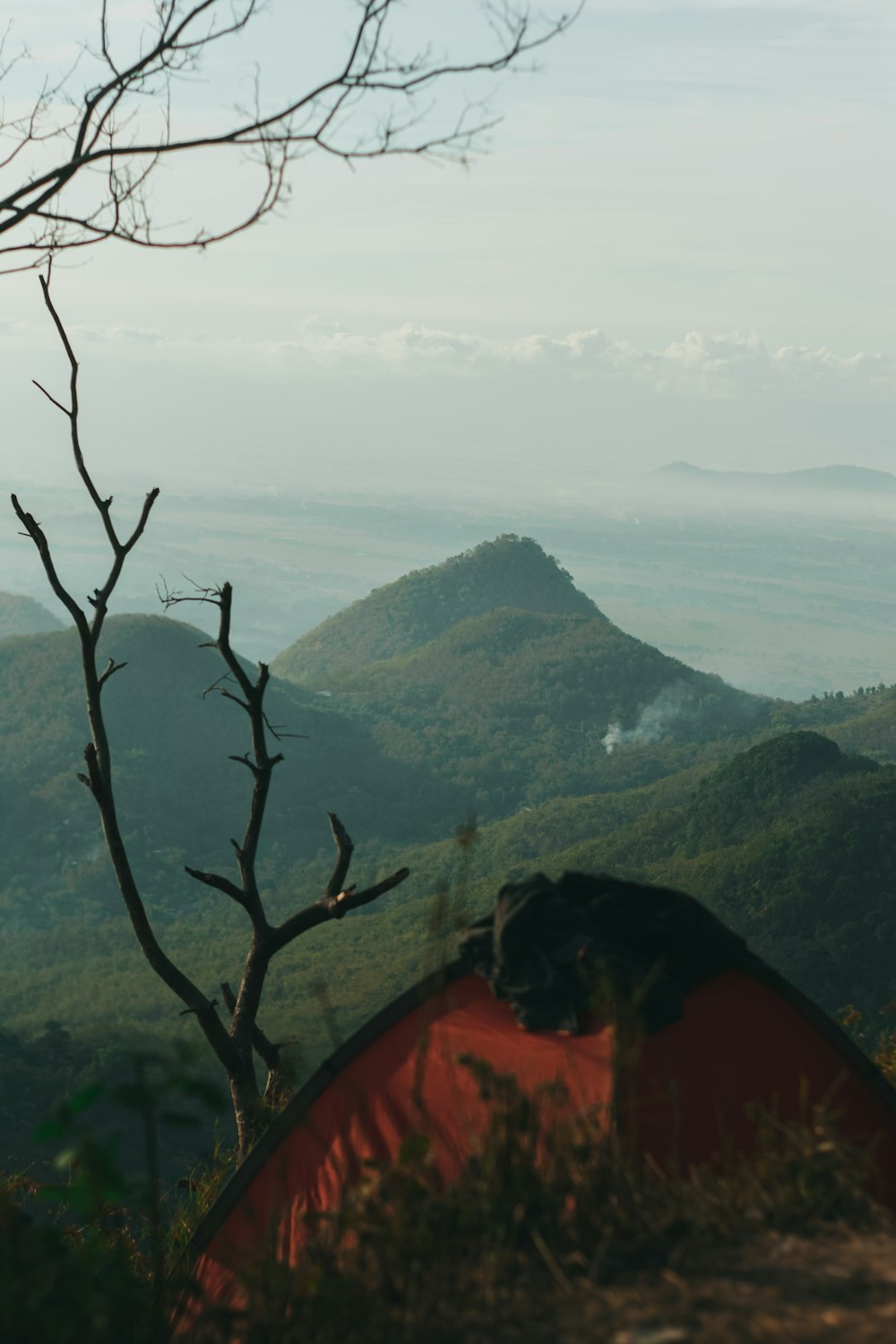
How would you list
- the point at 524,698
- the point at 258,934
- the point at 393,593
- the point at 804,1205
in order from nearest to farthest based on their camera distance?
1. the point at 804,1205
2. the point at 258,934
3. the point at 524,698
4. the point at 393,593

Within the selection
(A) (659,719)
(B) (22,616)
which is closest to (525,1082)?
(A) (659,719)

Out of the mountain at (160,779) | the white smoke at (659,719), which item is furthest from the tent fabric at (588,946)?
the white smoke at (659,719)

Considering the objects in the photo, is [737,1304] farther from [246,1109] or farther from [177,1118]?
[246,1109]

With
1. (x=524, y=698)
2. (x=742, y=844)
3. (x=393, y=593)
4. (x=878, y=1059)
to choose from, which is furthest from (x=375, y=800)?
(x=878, y=1059)

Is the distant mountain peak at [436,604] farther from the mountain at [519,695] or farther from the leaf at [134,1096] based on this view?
the leaf at [134,1096]

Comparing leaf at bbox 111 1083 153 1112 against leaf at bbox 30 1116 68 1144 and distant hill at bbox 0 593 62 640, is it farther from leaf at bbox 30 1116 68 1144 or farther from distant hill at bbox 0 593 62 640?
distant hill at bbox 0 593 62 640

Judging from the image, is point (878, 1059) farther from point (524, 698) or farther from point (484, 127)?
point (524, 698)

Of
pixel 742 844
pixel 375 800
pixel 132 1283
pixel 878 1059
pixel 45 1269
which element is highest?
pixel 45 1269
